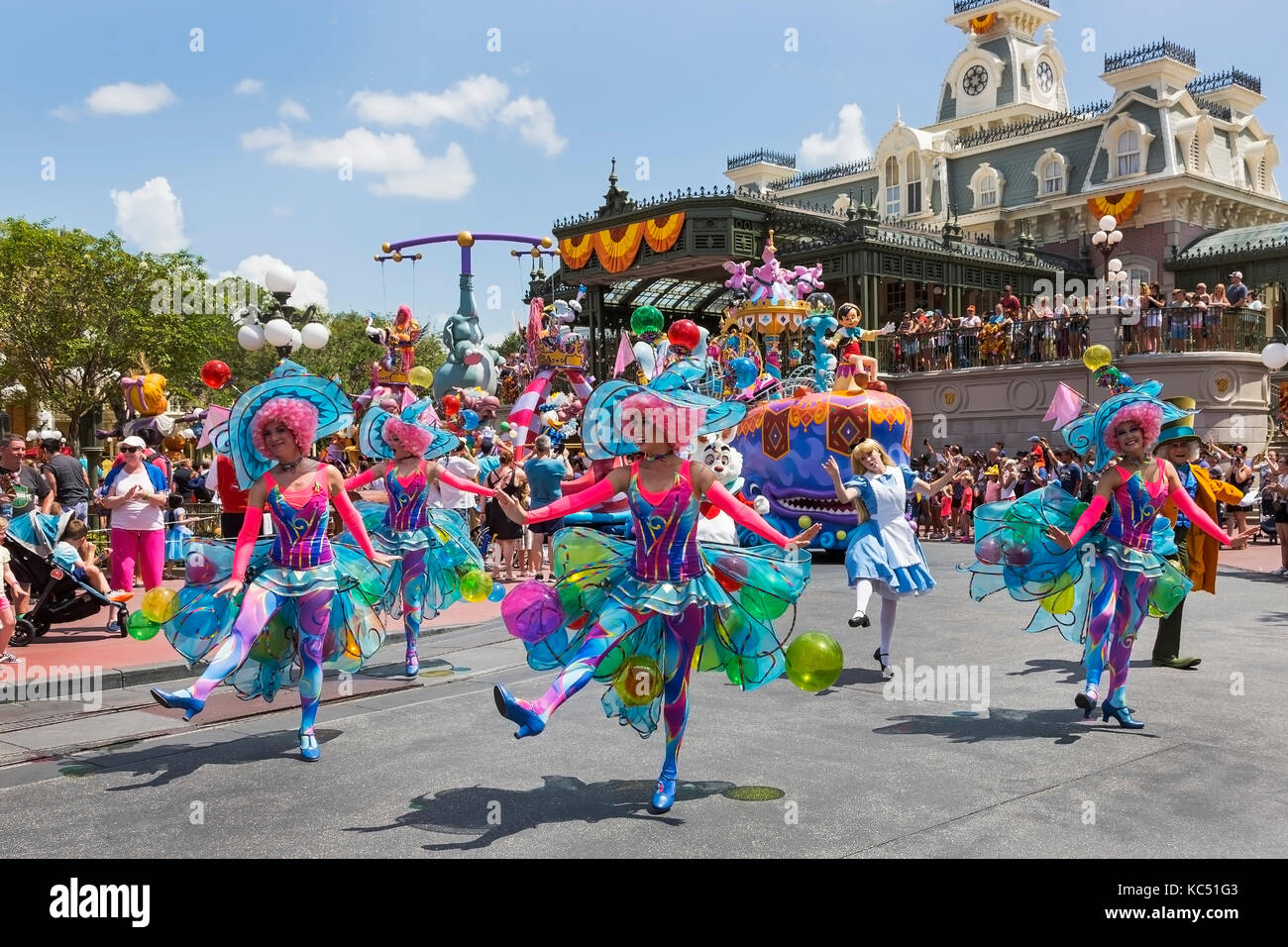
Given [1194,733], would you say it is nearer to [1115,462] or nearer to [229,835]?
[1115,462]

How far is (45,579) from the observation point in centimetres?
1058

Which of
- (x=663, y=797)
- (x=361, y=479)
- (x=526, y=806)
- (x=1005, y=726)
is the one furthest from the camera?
(x=361, y=479)

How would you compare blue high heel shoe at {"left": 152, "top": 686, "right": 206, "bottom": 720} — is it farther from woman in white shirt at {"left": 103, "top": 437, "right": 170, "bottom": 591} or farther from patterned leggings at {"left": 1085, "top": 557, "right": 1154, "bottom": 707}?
woman in white shirt at {"left": 103, "top": 437, "right": 170, "bottom": 591}

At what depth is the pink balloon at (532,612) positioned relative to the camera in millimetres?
5430

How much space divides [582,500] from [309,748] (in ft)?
7.13

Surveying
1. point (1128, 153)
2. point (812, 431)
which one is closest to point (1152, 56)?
point (1128, 153)

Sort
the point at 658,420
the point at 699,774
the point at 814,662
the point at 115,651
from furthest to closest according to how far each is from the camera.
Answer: the point at 115,651, the point at 699,774, the point at 658,420, the point at 814,662

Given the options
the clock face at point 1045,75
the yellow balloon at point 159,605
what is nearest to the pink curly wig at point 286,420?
the yellow balloon at point 159,605

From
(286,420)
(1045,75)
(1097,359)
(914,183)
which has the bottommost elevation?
(286,420)

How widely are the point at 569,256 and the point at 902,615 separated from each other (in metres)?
24.8

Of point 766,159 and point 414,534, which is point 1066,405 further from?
point 766,159

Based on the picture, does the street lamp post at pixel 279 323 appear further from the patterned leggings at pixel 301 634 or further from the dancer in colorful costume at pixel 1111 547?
the dancer in colorful costume at pixel 1111 547

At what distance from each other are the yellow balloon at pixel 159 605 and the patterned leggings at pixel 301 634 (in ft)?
1.08

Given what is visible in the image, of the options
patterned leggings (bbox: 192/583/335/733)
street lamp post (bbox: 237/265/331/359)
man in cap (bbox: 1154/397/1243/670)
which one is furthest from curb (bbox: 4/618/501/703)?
man in cap (bbox: 1154/397/1243/670)
